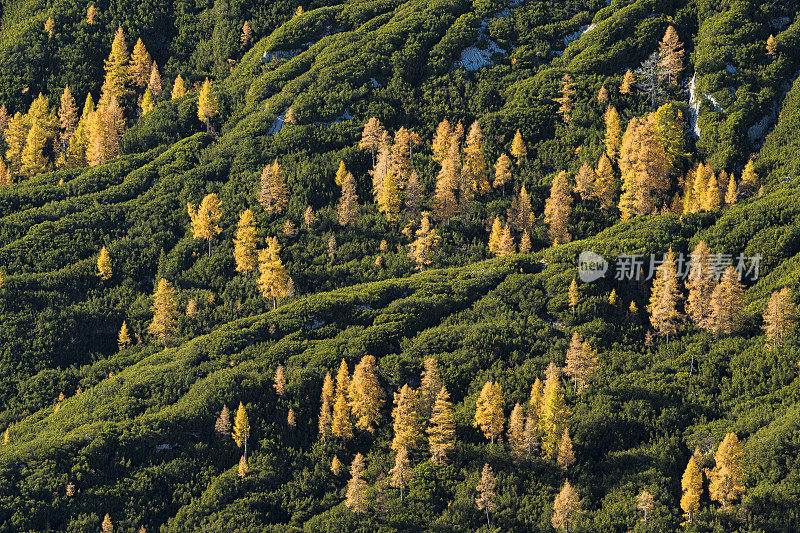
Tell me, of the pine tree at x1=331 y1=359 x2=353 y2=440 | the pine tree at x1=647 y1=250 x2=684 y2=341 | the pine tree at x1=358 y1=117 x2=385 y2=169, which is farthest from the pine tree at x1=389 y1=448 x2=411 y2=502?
the pine tree at x1=358 y1=117 x2=385 y2=169

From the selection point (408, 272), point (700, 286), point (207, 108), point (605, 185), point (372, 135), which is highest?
point (207, 108)

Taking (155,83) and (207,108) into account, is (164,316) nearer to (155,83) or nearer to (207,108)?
(207,108)

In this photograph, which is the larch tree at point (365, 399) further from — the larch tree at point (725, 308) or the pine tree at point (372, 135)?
the pine tree at point (372, 135)

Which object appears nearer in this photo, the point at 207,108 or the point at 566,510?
the point at 566,510

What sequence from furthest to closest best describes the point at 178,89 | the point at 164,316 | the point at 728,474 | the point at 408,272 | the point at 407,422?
the point at 178,89 → the point at 408,272 → the point at 164,316 → the point at 407,422 → the point at 728,474

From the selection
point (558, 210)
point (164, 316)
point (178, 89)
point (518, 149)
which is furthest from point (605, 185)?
point (178, 89)

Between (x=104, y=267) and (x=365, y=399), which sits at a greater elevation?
(x=104, y=267)

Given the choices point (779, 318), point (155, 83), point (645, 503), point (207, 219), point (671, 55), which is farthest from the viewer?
point (155, 83)
